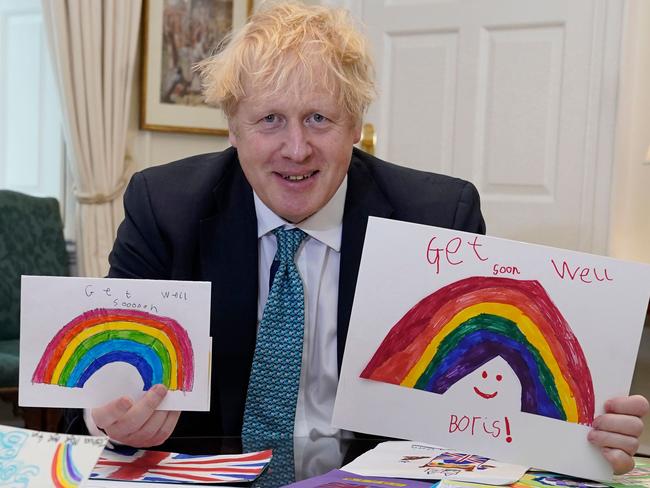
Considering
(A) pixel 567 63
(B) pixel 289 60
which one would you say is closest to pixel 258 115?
(B) pixel 289 60

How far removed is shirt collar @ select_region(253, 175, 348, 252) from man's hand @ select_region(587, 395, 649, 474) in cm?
61

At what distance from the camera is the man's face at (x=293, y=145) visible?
1.52 metres

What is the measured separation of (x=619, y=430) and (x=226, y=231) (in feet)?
2.55

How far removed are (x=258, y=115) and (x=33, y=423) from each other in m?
1.98

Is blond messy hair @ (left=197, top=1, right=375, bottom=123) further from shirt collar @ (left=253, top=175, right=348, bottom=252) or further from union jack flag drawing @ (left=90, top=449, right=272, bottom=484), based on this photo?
union jack flag drawing @ (left=90, top=449, right=272, bottom=484)

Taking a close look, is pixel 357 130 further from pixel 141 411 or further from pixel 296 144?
pixel 141 411

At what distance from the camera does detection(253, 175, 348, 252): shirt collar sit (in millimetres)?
1659

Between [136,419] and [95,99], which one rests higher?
[95,99]

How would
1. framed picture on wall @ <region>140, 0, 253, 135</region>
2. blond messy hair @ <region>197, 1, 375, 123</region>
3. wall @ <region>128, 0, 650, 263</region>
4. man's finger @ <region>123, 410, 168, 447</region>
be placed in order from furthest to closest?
framed picture on wall @ <region>140, 0, 253, 135</region> < wall @ <region>128, 0, 650, 263</region> < blond messy hair @ <region>197, 1, 375, 123</region> < man's finger @ <region>123, 410, 168, 447</region>

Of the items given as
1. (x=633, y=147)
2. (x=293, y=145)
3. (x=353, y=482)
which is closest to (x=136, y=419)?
(x=353, y=482)

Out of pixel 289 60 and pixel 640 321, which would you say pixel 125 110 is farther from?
pixel 640 321

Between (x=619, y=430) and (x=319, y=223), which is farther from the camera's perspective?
(x=319, y=223)

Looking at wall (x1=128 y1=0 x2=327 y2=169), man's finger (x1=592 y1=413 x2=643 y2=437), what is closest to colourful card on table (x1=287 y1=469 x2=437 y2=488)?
man's finger (x1=592 y1=413 x2=643 y2=437)

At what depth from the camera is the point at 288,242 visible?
1.63 metres
